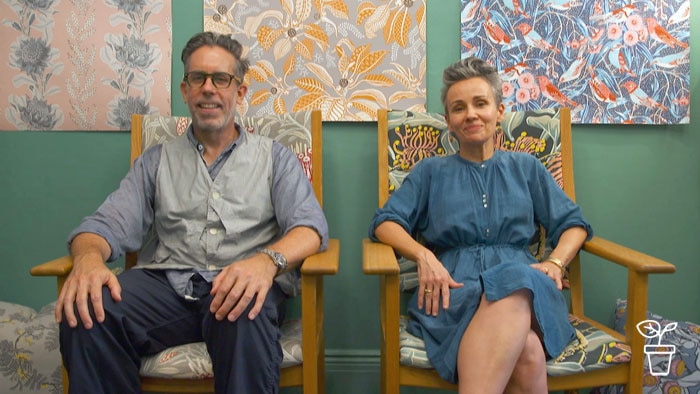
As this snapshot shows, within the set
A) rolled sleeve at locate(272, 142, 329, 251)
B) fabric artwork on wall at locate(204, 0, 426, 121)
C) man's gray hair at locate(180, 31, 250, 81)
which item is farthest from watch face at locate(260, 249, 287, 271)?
fabric artwork on wall at locate(204, 0, 426, 121)

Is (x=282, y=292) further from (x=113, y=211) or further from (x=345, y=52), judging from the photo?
(x=345, y=52)

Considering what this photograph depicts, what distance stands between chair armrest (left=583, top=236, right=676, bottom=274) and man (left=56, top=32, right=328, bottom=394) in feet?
2.54

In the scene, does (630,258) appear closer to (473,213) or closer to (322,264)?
(473,213)

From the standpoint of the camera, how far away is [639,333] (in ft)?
4.24

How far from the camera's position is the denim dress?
60.4 inches

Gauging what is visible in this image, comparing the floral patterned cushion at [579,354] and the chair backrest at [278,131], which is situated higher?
the chair backrest at [278,131]

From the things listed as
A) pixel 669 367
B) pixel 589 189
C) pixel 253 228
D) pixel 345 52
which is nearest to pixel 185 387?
pixel 253 228

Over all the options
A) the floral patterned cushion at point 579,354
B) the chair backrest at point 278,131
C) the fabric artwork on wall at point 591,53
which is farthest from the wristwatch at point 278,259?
the fabric artwork on wall at point 591,53

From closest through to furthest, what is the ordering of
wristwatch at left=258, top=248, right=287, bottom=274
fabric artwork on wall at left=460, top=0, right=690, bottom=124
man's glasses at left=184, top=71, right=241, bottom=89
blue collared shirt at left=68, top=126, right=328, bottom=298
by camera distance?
wristwatch at left=258, top=248, right=287, bottom=274, blue collared shirt at left=68, top=126, right=328, bottom=298, man's glasses at left=184, top=71, right=241, bottom=89, fabric artwork on wall at left=460, top=0, right=690, bottom=124

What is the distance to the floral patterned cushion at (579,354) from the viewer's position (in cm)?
127

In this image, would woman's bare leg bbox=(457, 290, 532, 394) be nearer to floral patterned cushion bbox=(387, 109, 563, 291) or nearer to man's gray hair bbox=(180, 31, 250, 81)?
floral patterned cushion bbox=(387, 109, 563, 291)

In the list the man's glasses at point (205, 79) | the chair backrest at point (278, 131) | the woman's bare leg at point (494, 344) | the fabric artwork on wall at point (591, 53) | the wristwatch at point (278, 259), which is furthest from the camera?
the fabric artwork on wall at point (591, 53)

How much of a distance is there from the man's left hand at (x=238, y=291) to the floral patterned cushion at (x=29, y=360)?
2.53ft

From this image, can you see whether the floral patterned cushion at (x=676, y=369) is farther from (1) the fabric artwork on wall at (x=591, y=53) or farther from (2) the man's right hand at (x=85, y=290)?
(2) the man's right hand at (x=85, y=290)
